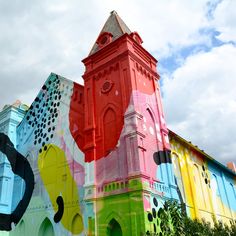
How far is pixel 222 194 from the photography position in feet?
78.8

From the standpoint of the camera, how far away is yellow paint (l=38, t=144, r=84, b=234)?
1486 centimetres

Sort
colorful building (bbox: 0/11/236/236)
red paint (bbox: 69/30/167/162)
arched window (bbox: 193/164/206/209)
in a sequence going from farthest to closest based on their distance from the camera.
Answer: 1. arched window (bbox: 193/164/206/209)
2. red paint (bbox: 69/30/167/162)
3. colorful building (bbox: 0/11/236/236)

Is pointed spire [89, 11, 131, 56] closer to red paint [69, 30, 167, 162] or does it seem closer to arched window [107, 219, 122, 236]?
red paint [69, 30, 167, 162]

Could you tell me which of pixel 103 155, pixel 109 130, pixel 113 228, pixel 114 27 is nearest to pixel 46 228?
pixel 113 228

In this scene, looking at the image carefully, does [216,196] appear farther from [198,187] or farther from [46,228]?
[46,228]

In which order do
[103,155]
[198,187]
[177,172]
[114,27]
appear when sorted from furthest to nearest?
[198,187] → [177,172] → [114,27] → [103,155]

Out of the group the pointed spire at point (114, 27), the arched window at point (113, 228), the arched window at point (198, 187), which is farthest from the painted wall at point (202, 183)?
the pointed spire at point (114, 27)

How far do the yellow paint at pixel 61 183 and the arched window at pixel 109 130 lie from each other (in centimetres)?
324

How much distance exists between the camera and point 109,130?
47.2ft

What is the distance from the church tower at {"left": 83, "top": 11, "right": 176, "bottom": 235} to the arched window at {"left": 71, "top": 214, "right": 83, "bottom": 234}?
199cm

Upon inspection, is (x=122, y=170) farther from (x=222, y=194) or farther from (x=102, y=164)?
(x=222, y=194)

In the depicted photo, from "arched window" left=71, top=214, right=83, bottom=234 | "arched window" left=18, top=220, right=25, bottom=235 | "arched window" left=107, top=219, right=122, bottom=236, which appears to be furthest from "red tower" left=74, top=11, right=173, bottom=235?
"arched window" left=18, top=220, right=25, bottom=235

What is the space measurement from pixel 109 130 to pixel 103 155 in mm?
1277

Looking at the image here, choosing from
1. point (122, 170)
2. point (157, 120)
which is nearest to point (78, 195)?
point (122, 170)
